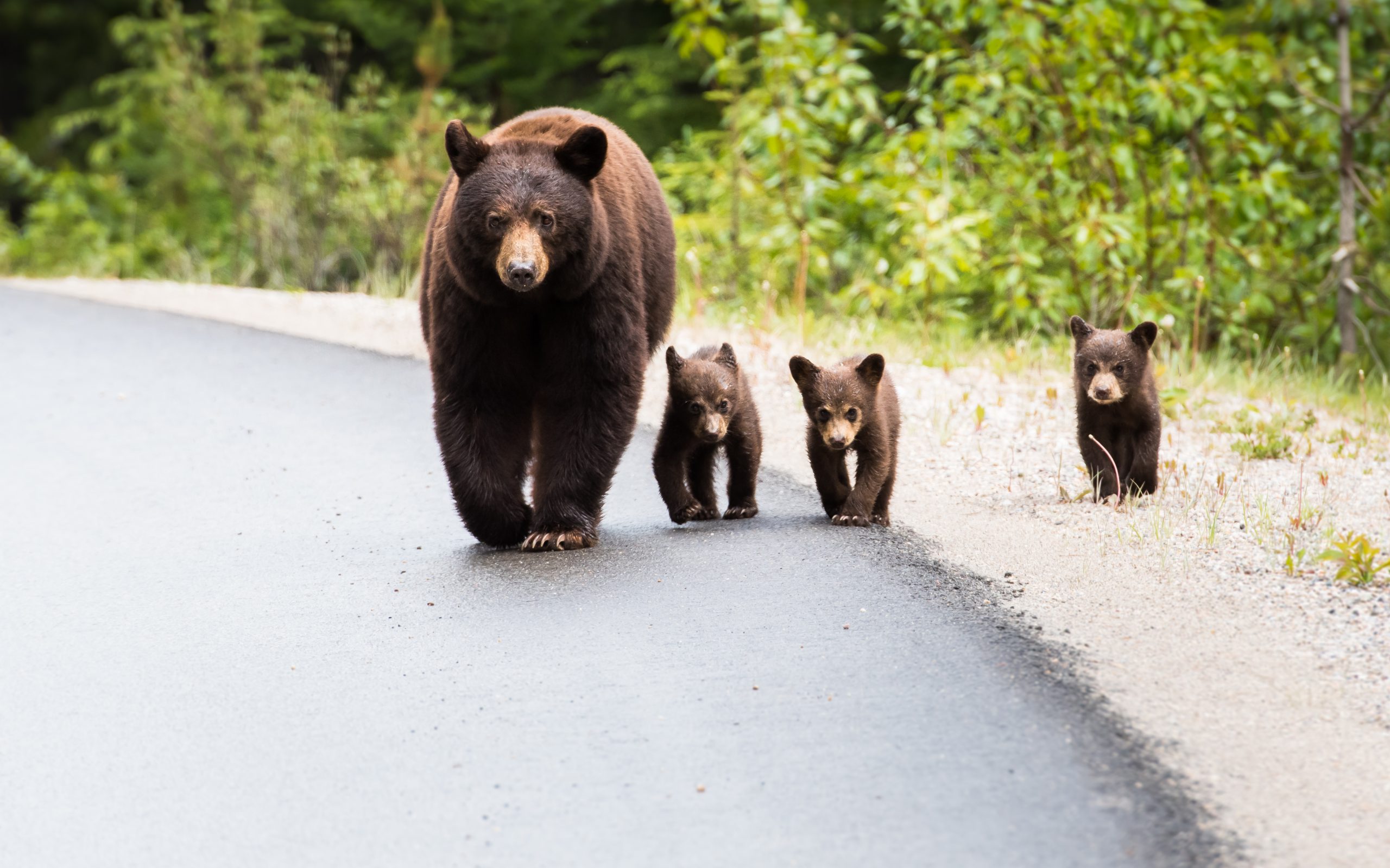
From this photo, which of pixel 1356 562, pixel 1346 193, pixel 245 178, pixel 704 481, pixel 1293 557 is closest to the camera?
pixel 1356 562

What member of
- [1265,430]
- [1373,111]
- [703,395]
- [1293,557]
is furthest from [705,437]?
[1373,111]

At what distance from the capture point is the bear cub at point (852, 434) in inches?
237

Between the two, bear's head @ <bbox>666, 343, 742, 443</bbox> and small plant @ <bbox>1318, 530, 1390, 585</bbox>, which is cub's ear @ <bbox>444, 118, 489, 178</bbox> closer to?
bear's head @ <bbox>666, 343, 742, 443</bbox>

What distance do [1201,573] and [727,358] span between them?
2.26 m

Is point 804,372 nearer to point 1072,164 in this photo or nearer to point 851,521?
point 851,521

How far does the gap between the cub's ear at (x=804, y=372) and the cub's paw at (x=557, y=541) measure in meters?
1.15

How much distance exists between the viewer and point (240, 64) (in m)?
19.3

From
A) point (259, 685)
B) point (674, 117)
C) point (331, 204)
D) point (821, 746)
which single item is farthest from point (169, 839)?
point (674, 117)

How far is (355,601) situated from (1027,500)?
3.05m

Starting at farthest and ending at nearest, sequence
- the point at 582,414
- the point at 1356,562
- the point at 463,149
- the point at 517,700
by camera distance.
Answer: the point at 582,414 → the point at 463,149 → the point at 1356,562 → the point at 517,700

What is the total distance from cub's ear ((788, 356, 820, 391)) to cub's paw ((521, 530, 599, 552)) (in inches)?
45.3

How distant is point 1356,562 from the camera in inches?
191

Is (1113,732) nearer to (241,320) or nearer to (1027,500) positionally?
(1027,500)

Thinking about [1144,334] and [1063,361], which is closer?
[1144,334]
